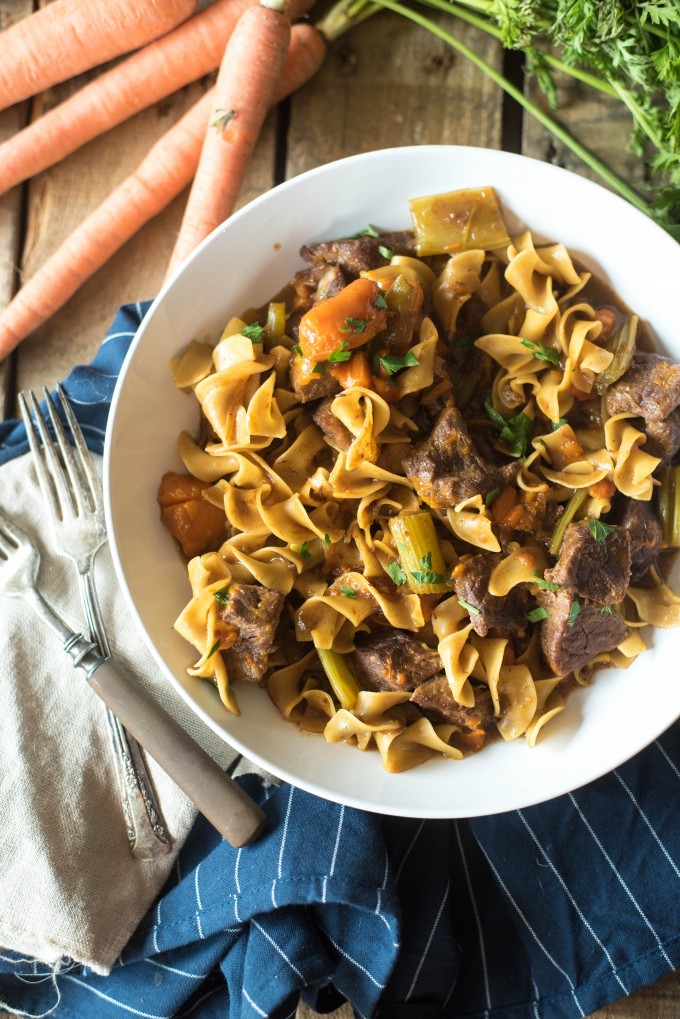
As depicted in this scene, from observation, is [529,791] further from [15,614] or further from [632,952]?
[15,614]

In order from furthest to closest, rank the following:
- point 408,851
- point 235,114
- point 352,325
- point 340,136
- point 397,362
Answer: point 340,136
point 235,114
point 408,851
point 397,362
point 352,325

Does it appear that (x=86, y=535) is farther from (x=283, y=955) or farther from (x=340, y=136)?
(x=340, y=136)

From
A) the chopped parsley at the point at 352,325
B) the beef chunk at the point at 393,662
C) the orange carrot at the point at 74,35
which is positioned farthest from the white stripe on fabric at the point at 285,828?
the orange carrot at the point at 74,35

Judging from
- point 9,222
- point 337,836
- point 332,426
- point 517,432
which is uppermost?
point 9,222

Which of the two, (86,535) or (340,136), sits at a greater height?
(340,136)

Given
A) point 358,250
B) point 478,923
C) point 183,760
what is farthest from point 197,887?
point 358,250

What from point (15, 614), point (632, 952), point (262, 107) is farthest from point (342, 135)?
point (632, 952)

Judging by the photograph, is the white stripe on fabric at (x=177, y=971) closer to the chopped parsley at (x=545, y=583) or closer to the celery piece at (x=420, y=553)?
the celery piece at (x=420, y=553)
